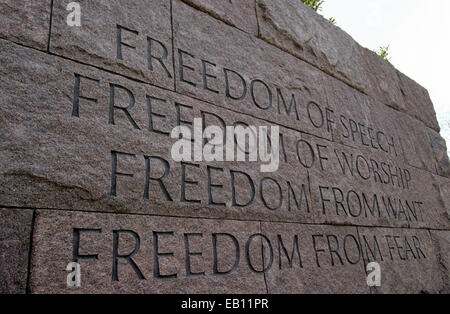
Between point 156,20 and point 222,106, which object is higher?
point 156,20

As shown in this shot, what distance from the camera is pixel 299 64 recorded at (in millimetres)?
3283

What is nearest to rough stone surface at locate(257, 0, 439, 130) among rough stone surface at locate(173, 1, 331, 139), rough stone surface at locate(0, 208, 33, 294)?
rough stone surface at locate(173, 1, 331, 139)

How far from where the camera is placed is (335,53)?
12.5 ft

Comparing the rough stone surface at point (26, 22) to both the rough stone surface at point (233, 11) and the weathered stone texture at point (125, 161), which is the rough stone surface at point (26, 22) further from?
the rough stone surface at point (233, 11)

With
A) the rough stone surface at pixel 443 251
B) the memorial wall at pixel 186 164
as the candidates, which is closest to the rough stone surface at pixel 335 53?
the memorial wall at pixel 186 164

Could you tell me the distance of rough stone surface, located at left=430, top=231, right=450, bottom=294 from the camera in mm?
3849

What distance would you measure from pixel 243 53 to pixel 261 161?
2.82ft

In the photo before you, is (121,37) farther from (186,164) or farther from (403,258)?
(403,258)

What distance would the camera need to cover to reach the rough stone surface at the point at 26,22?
5.66 ft

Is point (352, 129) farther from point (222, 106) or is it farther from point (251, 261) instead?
point (251, 261)

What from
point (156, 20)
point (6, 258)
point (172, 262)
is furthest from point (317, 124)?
point (6, 258)

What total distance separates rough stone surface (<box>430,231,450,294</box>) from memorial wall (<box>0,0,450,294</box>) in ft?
0.26

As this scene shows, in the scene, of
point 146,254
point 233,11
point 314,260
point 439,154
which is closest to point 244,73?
point 233,11
